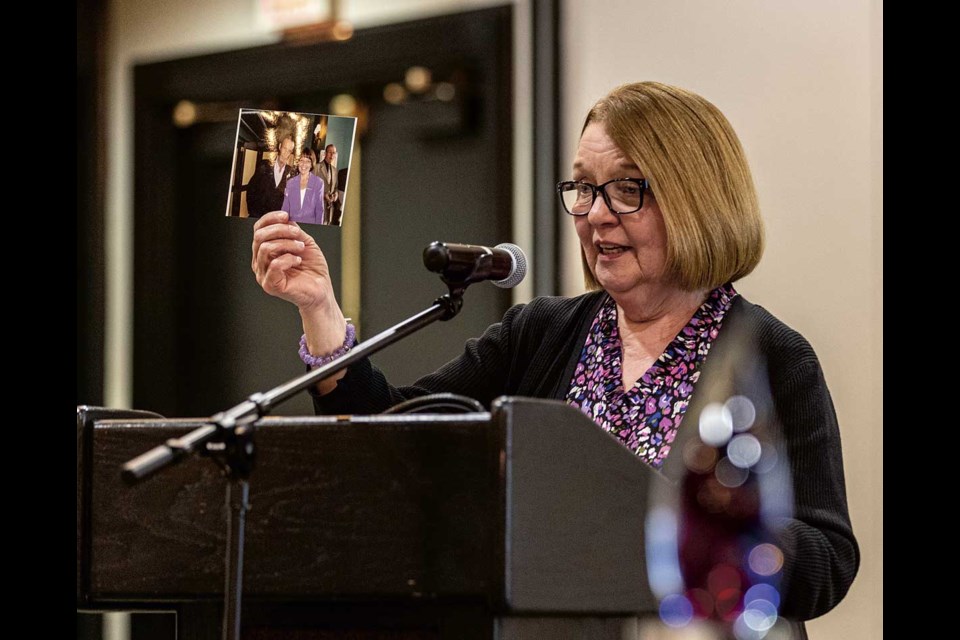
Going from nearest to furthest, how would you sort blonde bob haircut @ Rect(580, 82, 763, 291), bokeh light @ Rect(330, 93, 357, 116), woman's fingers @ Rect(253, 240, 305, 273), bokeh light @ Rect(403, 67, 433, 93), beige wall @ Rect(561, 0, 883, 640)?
woman's fingers @ Rect(253, 240, 305, 273), blonde bob haircut @ Rect(580, 82, 763, 291), beige wall @ Rect(561, 0, 883, 640), bokeh light @ Rect(403, 67, 433, 93), bokeh light @ Rect(330, 93, 357, 116)

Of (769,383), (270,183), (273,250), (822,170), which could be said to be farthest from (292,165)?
(822,170)

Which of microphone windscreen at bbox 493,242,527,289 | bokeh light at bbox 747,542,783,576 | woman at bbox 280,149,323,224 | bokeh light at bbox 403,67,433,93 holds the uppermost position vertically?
bokeh light at bbox 403,67,433,93

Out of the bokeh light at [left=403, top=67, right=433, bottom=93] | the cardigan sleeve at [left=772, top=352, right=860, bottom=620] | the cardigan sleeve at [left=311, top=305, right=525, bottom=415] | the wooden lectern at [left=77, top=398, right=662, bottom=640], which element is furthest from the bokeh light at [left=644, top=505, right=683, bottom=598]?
the bokeh light at [left=403, top=67, right=433, bottom=93]

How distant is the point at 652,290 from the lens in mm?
1902

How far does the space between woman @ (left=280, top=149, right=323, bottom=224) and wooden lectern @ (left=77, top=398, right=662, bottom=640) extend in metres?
0.36

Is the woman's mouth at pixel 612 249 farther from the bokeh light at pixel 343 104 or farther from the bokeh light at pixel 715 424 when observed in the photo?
the bokeh light at pixel 343 104

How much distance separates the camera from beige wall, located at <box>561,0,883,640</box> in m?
2.55

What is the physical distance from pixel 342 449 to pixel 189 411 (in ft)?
8.75

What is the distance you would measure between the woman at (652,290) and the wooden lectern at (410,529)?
16.5 inches

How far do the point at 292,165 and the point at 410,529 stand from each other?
58cm

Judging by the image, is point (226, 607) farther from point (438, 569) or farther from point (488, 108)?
point (488, 108)

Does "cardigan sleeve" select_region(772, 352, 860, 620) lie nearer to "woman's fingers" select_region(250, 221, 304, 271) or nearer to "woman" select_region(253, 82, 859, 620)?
"woman" select_region(253, 82, 859, 620)

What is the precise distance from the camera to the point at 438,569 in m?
1.20

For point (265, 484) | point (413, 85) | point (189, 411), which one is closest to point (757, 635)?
point (265, 484)
